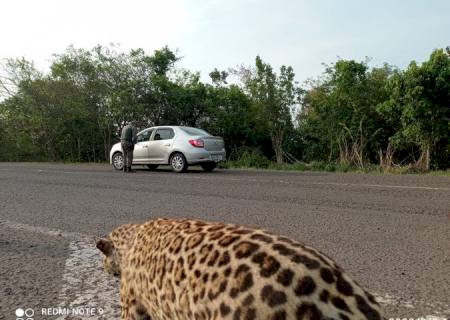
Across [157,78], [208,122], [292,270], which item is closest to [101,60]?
→ [157,78]

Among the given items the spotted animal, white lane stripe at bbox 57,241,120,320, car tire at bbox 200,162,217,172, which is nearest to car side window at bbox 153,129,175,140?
car tire at bbox 200,162,217,172

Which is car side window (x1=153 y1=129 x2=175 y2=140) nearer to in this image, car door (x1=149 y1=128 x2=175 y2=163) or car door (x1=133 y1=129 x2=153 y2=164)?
car door (x1=149 y1=128 x2=175 y2=163)

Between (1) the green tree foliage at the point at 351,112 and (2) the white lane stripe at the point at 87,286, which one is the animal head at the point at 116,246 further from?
(1) the green tree foliage at the point at 351,112

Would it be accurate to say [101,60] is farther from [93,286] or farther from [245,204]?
[93,286]

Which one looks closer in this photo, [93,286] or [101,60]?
[93,286]

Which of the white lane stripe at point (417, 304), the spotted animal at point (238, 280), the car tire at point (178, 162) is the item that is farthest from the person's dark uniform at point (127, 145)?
the spotted animal at point (238, 280)

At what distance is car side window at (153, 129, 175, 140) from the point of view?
1723cm

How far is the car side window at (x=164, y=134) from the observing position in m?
17.2

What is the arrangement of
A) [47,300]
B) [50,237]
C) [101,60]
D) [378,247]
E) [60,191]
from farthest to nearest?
[101,60] < [60,191] < [50,237] < [378,247] < [47,300]

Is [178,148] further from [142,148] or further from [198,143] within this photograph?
[142,148]

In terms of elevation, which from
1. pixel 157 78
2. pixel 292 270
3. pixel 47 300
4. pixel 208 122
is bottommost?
pixel 47 300

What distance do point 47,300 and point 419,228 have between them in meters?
4.77

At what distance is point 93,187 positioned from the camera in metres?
11.4

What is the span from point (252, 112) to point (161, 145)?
870 cm
